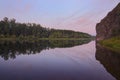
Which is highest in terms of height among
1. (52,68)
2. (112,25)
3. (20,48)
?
(112,25)

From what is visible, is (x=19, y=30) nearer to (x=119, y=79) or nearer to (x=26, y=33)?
(x=26, y=33)

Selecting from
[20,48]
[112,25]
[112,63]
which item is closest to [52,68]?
[112,63]

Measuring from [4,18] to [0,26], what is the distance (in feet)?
51.7

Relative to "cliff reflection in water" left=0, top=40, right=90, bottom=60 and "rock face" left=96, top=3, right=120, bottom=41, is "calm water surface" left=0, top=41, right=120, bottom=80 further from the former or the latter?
"rock face" left=96, top=3, right=120, bottom=41

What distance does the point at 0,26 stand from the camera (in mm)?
157000

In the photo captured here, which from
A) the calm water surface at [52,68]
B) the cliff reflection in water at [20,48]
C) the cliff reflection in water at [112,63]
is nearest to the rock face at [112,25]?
the cliff reflection in water at [20,48]

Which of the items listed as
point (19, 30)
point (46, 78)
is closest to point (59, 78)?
point (46, 78)

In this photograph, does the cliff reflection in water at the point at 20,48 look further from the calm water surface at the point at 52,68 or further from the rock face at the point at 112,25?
the rock face at the point at 112,25

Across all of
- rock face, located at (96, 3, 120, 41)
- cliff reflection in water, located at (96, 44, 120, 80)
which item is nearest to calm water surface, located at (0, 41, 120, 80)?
cliff reflection in water, located at (96, 44, 120, 80)

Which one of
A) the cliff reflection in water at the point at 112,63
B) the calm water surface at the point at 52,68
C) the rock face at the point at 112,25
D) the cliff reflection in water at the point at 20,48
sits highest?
the rock face at the point at 112,25

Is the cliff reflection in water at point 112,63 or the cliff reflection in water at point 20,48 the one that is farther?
the cliff reflection in water at point 20,48

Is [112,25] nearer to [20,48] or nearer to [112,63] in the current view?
[20,48]

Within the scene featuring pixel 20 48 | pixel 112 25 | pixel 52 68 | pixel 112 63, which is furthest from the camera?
pixel 112 25

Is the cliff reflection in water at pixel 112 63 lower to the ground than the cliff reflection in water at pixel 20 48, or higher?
lower
